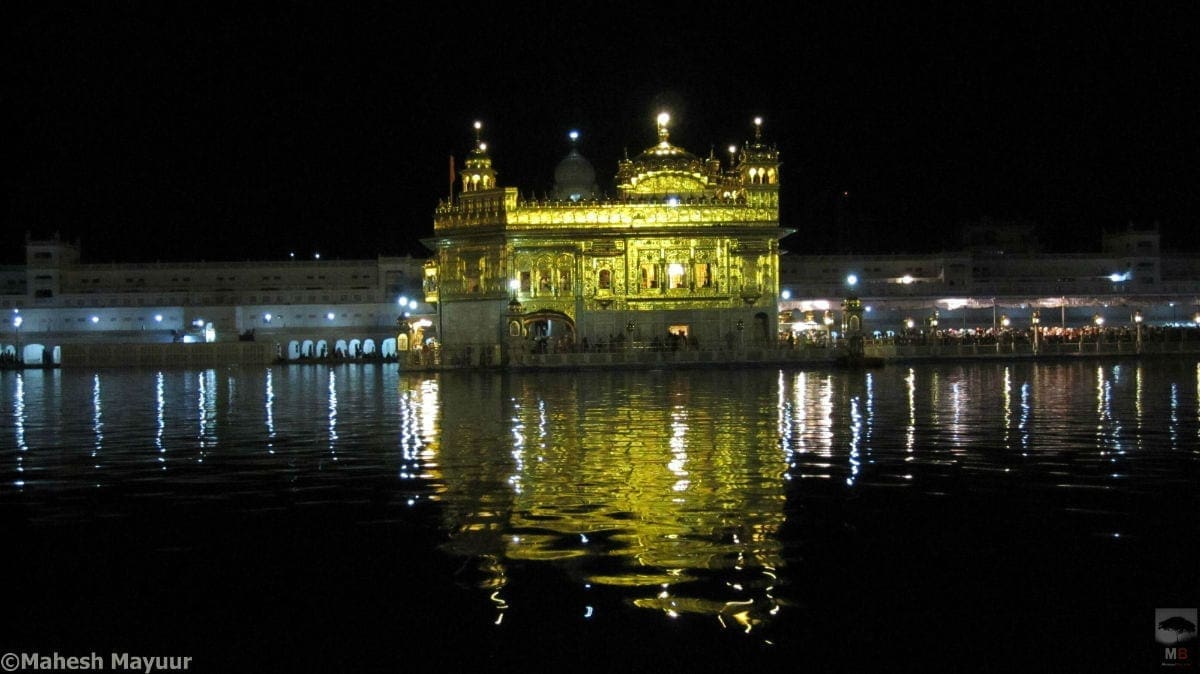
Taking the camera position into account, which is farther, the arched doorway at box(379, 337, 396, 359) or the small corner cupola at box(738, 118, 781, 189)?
the arched doorway at box(379, 337, 396, 359)

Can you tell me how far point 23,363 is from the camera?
69000 millimetres

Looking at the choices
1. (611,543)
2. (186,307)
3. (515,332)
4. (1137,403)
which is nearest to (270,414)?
(611,543)

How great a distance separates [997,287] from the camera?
74375 millimetres

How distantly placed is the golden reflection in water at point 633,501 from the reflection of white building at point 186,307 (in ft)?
176

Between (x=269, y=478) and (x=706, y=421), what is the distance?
8.46 metres

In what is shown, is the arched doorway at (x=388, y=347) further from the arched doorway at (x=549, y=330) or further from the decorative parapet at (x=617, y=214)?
the decorative parapet at (x=617, y=214)

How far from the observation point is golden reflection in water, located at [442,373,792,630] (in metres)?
8.32

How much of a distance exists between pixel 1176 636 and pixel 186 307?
73.8 meters

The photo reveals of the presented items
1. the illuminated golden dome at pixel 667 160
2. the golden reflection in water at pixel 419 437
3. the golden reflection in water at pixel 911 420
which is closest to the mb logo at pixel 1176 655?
the golden reflection in water at pixel 419 437

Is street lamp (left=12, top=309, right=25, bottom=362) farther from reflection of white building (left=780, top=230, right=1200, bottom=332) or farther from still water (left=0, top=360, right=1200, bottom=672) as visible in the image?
still water (left=0, top=360, right=1200, bottom=672)

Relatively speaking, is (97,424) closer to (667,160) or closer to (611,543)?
(611,543)

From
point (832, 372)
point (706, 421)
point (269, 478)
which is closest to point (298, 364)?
point (832, 372)

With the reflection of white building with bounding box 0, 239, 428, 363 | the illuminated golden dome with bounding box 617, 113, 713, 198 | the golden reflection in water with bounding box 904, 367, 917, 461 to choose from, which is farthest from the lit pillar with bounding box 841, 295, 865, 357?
the reflection of white building with bounding box 0, 239, 428, 363

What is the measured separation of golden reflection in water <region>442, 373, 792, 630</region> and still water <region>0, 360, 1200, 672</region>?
0.14 ft
